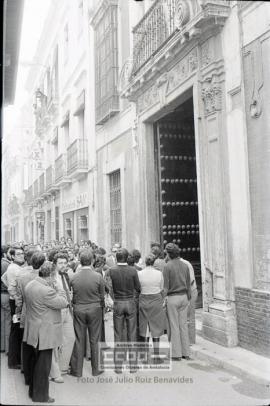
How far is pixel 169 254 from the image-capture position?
6.37 metres

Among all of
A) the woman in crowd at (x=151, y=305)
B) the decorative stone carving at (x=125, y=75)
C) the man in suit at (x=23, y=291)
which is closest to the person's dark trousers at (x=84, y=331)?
the man in suit at (x=23, y=291)

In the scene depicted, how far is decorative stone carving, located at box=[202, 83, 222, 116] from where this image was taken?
6.70m

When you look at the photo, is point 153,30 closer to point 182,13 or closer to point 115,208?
point 182,13

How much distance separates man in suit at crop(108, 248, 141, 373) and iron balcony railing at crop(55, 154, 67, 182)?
1009 centimetres

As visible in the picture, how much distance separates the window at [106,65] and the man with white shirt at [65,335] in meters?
6.35

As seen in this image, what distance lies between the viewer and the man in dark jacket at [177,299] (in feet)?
20.4

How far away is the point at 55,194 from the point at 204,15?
41.0ft

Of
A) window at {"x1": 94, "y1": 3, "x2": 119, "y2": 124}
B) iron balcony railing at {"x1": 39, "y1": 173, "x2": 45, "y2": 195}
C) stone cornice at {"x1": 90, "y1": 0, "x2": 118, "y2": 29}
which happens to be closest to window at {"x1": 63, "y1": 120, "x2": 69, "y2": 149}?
iron balcony railing at {"x1": 39, "y1": 173, "x2": 45, "y2": 195}

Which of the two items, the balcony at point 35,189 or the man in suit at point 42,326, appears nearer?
the man in suit at point 42,326

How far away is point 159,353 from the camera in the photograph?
20.5 feet

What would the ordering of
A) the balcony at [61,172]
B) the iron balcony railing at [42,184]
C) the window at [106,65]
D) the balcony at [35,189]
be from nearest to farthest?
the window at [106,65] < the balcony at [61,172] < the iron balcony railing at [42,184] < the balcony at [35,189]

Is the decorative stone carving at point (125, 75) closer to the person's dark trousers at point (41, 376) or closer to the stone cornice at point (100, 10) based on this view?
the stone cornice at point (100, 10)

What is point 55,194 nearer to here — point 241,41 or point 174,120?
point 174,120

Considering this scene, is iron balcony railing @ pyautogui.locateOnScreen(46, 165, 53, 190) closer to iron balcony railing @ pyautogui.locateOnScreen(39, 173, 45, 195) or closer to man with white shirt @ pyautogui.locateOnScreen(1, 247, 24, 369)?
iron balcony railing @ pyautogui.locateOnScreen(39, 173, 45, 195)
